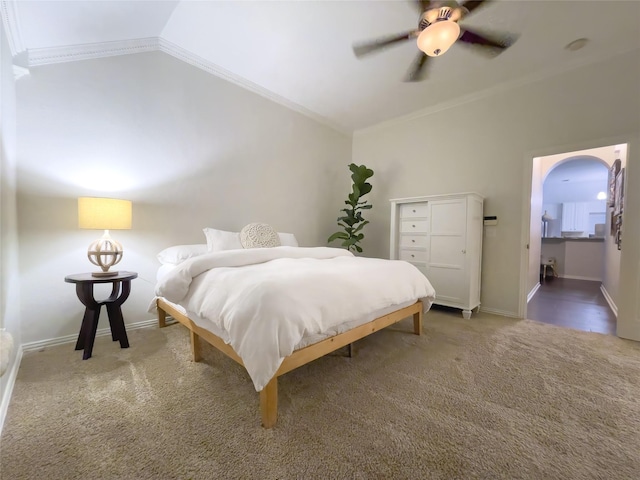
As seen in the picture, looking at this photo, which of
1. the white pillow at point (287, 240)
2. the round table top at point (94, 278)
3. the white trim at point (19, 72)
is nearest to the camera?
the round table top at point (94, 278)

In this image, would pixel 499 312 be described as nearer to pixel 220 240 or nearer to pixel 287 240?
pixel 287 240

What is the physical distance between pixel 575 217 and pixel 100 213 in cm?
1050

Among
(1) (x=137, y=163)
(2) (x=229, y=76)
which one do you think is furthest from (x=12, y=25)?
(2) (x=229, y=76)

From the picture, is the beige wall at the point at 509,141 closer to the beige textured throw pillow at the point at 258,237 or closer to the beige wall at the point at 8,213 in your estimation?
the beige textured throw pillow at the point at 258,237

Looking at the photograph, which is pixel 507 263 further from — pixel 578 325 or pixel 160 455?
pixel 160 455

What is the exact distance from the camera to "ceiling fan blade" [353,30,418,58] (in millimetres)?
1892

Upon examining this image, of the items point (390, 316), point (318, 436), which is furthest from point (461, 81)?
point (318, 436)

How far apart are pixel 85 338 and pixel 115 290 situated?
1.24ft

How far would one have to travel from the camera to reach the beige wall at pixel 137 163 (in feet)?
6.76

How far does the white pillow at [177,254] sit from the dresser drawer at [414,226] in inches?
98.8

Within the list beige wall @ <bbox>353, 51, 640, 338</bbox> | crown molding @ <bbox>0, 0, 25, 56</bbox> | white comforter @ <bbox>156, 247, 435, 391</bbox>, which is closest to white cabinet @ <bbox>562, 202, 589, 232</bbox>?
beige wall @ <bbox>353, 51, 640, 338</bbox>

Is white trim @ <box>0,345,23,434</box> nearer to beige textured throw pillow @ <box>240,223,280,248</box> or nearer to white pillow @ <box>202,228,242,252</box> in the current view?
white pillow @ <box>202,228,242,252</box>

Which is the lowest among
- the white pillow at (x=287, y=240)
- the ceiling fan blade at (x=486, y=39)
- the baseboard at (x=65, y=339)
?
the baseboard at (x=65, y=339)

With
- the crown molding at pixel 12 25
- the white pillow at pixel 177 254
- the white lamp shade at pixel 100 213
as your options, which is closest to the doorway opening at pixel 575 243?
the white pillow at pixel 177 254
